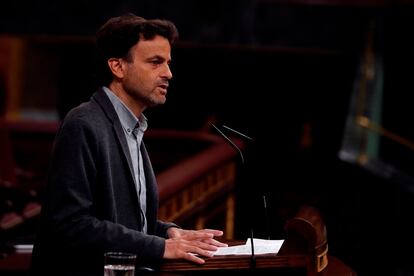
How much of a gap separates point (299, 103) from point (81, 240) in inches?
435

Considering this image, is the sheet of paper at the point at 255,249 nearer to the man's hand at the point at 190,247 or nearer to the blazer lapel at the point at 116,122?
the man's hand at the point at 190,247

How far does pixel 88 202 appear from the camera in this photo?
228 cm

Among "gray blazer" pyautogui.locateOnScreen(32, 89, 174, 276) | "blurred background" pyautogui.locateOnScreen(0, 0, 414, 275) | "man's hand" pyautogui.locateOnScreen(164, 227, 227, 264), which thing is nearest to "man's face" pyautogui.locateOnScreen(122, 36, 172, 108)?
"gray blazer" pyautogui.locateOnScreen(32, 89, 174, 276)

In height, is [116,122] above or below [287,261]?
above

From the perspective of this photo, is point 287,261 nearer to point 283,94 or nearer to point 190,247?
point 190,247

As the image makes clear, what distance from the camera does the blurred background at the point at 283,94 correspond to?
28.5 feet

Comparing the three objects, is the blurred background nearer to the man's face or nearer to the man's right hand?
the man's face

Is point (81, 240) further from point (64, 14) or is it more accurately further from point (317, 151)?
point (317, 151)

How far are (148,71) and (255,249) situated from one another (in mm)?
570

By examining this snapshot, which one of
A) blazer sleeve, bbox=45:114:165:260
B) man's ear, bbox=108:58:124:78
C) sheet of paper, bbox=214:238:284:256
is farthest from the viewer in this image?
man's ear, bbox=108:58:124:78

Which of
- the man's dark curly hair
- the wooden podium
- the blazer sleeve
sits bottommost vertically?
the wooden podium

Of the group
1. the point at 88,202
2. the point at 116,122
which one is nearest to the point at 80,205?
the point at 88,202

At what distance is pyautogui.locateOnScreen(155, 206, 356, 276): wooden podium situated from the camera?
2.28 meters

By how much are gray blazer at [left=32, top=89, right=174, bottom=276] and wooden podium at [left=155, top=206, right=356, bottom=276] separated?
92 millimetres
